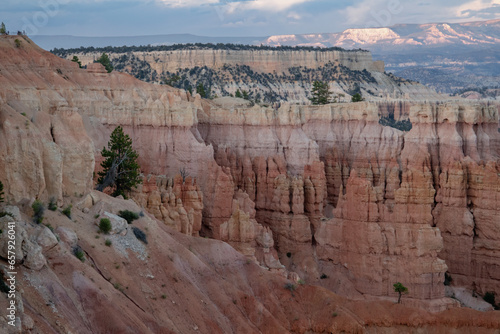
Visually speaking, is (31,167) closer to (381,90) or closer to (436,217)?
(436,217)

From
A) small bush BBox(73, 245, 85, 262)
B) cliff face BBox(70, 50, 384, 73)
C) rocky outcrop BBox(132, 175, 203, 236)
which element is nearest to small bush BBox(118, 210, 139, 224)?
small bush BBox(73, 245, 85, 262)

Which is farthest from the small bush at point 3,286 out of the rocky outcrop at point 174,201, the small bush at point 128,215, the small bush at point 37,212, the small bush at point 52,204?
the rocky outcrop at point 174,201

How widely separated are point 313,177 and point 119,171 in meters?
20.8

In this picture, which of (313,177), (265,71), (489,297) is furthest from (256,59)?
(489,297)

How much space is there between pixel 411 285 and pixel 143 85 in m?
26.1

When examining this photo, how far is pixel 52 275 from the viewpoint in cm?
2766

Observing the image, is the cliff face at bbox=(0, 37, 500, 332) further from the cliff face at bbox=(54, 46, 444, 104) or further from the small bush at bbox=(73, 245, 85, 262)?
the cliff face at bbox=(54, 46, 444, 104)

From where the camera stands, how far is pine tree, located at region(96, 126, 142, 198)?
1759 inches

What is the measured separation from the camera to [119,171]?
46.4 meters

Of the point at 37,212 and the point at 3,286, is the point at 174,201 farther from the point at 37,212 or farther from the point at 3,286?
the point at 3,286

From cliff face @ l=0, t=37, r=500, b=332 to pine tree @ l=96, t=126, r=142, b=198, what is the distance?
33.6 inches

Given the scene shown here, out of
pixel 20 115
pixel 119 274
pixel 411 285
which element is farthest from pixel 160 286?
pixel 411 285

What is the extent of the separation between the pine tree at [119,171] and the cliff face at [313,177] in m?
0.85

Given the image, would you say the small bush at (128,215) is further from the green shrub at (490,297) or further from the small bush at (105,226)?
the green shrub at (490,297)
